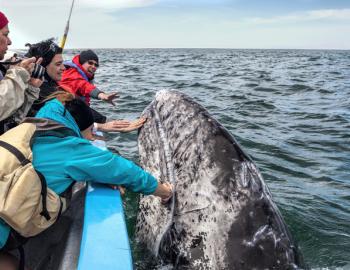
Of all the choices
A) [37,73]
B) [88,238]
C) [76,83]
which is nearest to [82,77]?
[76,83]

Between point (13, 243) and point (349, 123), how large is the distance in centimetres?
1037

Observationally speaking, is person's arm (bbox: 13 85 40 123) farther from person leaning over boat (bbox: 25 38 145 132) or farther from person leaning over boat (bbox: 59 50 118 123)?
person leaning over boat (bbox: 59 50 118 123)

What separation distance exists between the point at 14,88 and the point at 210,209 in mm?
1937

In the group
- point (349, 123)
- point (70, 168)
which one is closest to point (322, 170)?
point (349, 123)

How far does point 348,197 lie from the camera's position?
6.69 m

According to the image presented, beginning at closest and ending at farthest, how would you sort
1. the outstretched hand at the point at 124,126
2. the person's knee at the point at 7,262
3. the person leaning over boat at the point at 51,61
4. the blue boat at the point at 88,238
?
the blue boat at the point at 88,238 < the person's knee at the point at 7,262 < the outstretched hand at the point at 124,126 < the person leaning over boat at the point at 51,61

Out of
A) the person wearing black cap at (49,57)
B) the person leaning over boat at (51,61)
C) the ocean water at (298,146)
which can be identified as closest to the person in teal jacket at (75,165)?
the ocean water at (298,146)

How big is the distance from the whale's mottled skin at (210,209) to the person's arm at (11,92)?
1369 millimetres

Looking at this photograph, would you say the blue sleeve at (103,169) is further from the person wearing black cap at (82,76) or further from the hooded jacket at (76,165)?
the person wearing black cap at (82,76)

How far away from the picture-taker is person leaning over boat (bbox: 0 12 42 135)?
11.8ft

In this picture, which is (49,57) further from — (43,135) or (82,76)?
(43,135)

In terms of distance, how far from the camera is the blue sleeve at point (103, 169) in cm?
327

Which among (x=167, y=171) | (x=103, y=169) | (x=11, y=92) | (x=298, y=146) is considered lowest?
(x=298, y=146)

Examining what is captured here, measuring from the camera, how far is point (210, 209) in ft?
11.8
